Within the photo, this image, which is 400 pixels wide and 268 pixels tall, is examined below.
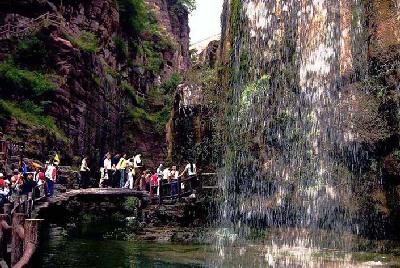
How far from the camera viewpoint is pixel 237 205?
56.6 feet

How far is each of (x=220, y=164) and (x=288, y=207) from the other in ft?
15.8

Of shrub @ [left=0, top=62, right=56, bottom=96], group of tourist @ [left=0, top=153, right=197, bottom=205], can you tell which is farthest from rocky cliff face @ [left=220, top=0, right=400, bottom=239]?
shrub @ [left=0, top=62, right=56, bottom=96]

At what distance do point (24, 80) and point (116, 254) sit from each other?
1540cm

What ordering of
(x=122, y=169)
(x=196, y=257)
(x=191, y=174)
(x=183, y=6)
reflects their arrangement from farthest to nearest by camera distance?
1. (x=183, y=6)
2. (x=122, y=169)
3. (x=191, y=174)
4. (x=196, y=257)

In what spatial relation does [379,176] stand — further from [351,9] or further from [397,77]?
[351,9]

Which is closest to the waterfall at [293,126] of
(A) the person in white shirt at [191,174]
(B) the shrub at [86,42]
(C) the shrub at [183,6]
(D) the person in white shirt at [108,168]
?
(A) the person in white shirt at [191,174]

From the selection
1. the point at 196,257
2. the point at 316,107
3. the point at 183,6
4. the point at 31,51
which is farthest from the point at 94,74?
the point at 183,6

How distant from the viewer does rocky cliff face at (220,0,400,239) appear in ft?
45.3

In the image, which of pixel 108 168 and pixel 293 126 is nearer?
pixel 293 126

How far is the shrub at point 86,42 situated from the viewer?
29.8 m

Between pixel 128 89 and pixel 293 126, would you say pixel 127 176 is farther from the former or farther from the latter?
pixel 128 89

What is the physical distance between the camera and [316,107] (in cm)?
1609

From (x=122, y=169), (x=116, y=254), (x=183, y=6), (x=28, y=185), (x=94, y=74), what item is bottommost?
(x=116, y=254)

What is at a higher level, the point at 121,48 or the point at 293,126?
the point at 121,48
